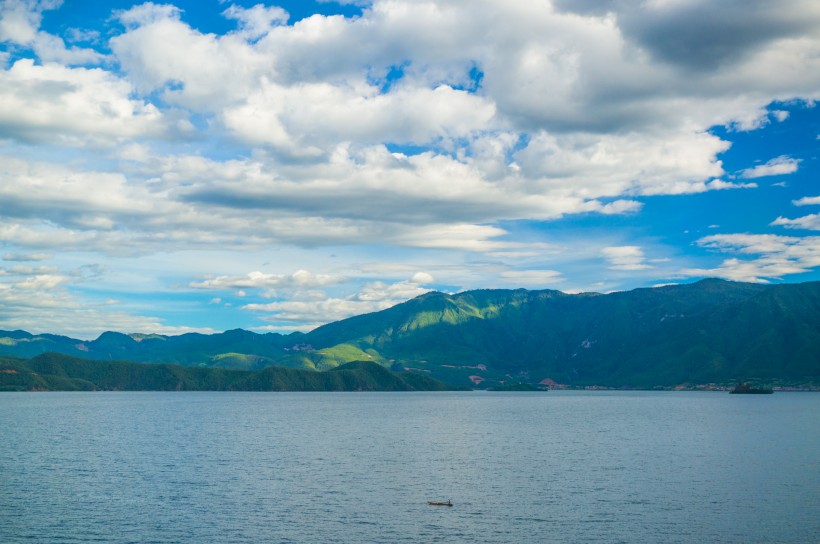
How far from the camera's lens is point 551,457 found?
152m

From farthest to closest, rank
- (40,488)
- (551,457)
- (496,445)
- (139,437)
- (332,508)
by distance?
(139,437)
(496,445)
(551,457)
(40,488)
(332,508)

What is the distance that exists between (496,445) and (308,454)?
50.6 m

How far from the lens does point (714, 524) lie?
86.6 meters

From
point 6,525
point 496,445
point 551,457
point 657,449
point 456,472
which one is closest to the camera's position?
point 6,525

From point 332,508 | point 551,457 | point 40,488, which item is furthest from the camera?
point 551,457

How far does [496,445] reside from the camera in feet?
585

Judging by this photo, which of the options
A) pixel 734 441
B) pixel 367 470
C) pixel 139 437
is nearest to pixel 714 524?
pixel 367 470

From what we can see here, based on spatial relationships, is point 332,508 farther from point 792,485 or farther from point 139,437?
point 139,437

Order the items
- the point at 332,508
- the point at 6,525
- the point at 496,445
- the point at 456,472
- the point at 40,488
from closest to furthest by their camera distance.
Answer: the point at 6,525
the point at 332,508
the point at 40,488
the point at 456,472
the point at 496,445

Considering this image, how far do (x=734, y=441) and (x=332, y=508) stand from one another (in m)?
133

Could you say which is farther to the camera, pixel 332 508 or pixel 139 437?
pixel 139 437

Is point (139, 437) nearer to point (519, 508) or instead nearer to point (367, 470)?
point (367, 470)

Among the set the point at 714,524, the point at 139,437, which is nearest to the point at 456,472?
the point at 714,524

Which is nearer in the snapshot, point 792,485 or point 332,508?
point 332,508
